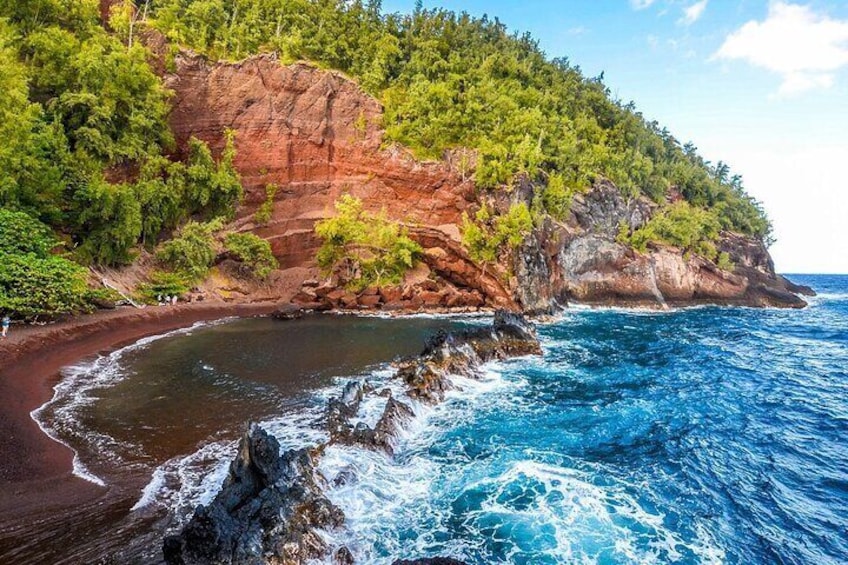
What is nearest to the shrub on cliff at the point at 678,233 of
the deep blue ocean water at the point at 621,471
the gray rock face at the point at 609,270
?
the gray rock face at the point at 609,270

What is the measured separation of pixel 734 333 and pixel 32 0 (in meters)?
69.9

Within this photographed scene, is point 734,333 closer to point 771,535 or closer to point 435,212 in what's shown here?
point 435,212

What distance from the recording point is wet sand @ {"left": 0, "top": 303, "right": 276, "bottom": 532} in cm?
1184

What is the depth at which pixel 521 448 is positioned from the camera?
17.2 m

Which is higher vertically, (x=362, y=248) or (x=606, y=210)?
(x=606, y=210)

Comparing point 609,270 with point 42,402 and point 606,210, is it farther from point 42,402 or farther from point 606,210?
point 42,402

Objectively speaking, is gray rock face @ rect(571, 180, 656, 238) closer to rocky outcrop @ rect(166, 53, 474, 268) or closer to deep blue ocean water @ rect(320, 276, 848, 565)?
rocky outcrop @ rect(166, 53, 474, 268)

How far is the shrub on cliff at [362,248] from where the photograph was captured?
47.8m

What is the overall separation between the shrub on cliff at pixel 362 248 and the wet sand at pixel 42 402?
638 inches

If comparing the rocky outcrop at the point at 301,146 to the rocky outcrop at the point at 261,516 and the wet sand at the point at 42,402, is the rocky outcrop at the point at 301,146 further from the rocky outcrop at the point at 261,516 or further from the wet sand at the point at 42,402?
the rocky outcrop at the point at 261,516

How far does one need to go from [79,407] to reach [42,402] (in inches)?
57.8

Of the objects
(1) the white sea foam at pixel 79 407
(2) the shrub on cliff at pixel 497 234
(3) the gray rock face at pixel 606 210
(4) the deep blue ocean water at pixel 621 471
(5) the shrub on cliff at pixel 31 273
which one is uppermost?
(3) the gray rock face at pixel 606 210

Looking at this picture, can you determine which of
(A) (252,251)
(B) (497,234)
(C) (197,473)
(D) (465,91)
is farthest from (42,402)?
(D) (465,91)

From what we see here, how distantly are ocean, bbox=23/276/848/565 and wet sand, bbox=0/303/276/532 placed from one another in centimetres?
75
